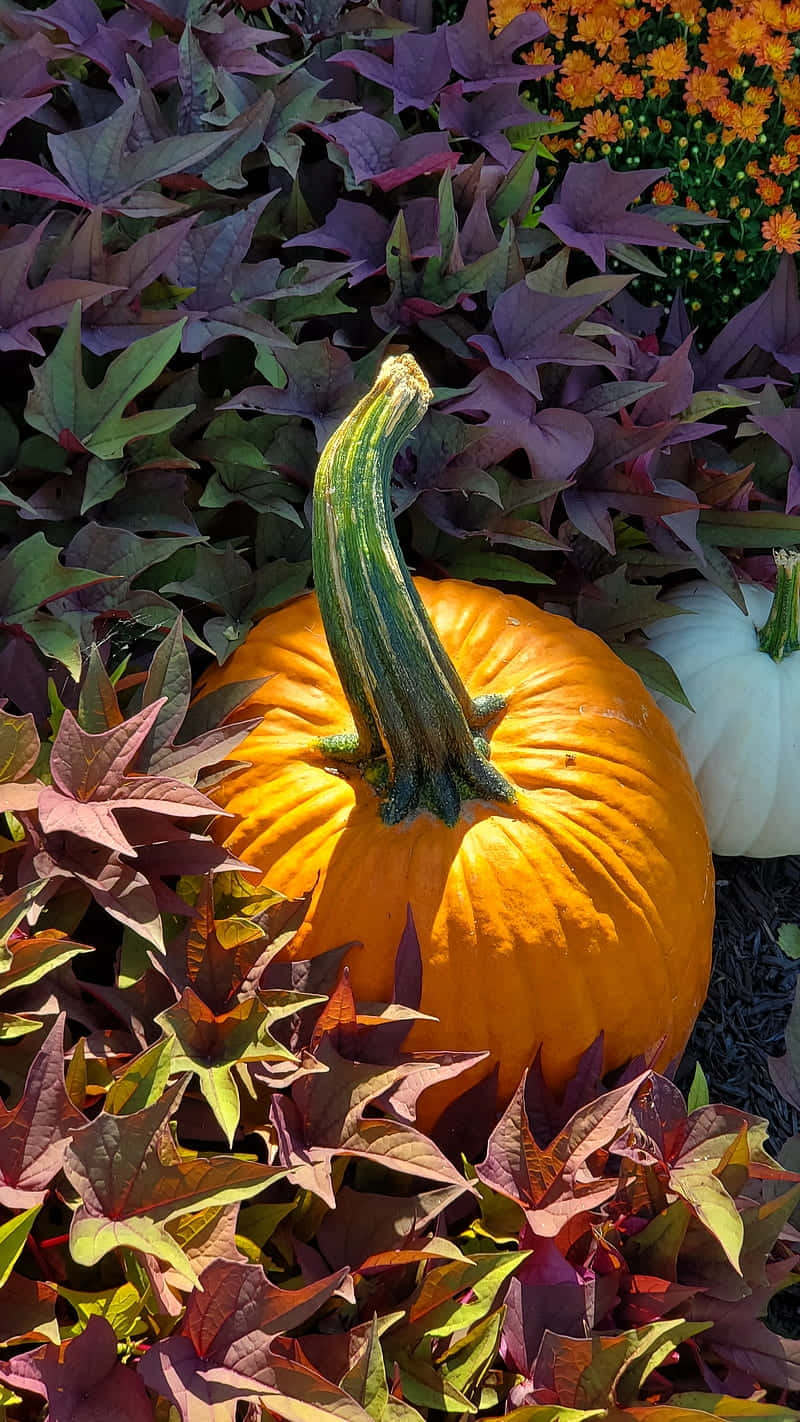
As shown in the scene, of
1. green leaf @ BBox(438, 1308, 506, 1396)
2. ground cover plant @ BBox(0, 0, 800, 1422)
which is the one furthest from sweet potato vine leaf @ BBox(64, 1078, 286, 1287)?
green leaf @ BBox(438, 1308, 506, 1396)

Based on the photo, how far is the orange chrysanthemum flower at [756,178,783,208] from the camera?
1867mm

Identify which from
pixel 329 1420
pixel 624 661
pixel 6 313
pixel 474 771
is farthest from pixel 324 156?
pixel 329 1420

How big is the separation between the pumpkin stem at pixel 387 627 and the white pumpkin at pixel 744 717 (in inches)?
17.9

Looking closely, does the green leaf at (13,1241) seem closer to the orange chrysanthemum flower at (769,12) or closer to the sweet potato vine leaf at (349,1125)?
the sweet potato vine leaf at (349,1125)

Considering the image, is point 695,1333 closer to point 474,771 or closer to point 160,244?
point 474,771

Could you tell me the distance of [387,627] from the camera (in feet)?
3.97

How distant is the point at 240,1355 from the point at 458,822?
0.54 metres

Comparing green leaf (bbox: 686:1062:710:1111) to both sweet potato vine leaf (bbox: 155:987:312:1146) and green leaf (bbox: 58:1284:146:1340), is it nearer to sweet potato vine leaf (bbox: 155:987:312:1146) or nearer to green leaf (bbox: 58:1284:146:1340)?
sweet potato vine leaf (bbox: 155:987:312:1146)

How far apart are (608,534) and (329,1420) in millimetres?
1052

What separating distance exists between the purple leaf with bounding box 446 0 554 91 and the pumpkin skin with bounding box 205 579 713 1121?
2.79 feet

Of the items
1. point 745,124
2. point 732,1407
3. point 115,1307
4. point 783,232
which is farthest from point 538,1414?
point 745,124

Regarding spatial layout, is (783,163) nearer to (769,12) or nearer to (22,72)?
(769,12)

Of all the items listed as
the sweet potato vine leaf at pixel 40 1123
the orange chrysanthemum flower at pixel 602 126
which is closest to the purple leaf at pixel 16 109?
the orange chrysanthemum flower at pixel 602 126

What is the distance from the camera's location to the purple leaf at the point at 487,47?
1744mm
